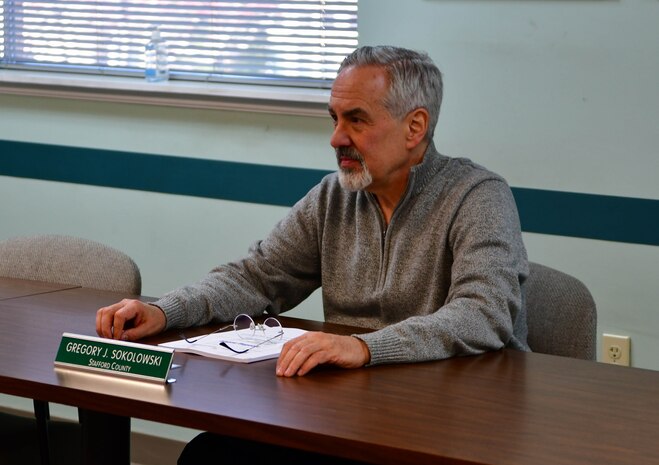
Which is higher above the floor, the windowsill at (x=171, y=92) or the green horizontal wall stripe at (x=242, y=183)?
the windowsill at (x=171, y=92)

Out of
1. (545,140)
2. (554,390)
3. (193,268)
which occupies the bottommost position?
(193,268)

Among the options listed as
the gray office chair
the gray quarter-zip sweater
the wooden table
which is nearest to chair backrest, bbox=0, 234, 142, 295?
the gray office chair

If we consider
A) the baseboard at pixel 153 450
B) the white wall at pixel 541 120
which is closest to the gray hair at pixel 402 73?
the white wall at pixel 541 120

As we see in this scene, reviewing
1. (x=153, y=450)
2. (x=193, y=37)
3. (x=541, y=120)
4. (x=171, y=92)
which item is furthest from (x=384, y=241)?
(x=153, y=450)

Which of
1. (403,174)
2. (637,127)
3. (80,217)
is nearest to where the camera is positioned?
(403,174)

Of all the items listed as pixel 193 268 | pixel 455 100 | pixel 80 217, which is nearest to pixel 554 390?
pixel 455 100

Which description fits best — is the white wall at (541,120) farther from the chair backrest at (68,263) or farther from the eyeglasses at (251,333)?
the eyeglasses at (251,333)

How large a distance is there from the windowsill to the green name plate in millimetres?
1774

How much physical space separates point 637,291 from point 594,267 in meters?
0.15

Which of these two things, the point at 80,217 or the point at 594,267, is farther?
the point at 80,217

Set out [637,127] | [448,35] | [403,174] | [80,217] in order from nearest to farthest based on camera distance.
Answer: [403,174], [637,127], [448,35], [80,217]

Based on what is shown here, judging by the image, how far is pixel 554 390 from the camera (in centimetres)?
188

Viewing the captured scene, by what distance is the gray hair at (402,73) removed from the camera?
245cm

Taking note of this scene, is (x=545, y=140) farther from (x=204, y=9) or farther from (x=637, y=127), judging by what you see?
(x=204, y=9)
